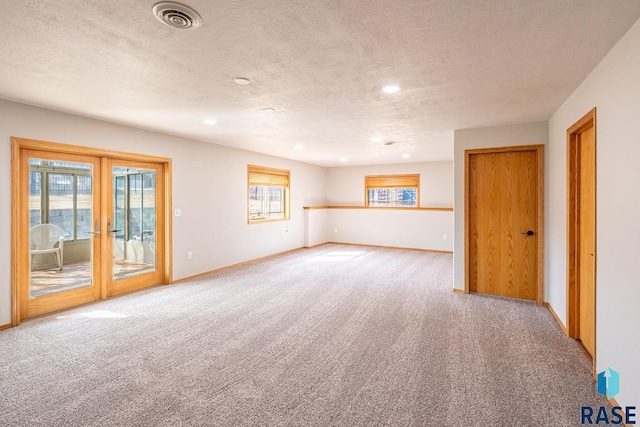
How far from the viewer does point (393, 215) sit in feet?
27.9

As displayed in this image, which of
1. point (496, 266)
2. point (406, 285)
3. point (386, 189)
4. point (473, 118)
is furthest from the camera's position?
point (386, 189)

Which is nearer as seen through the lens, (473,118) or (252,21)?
(252,21)

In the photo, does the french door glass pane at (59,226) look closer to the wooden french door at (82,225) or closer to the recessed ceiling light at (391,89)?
the wooden french door at (82,225)

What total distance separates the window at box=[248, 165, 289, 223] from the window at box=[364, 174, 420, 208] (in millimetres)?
2560

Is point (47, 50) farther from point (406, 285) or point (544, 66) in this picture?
point (406, 285)

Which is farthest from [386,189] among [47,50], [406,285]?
[47,50]

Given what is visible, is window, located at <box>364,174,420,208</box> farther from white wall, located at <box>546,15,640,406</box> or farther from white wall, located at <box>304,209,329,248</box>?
white wall, located at <box>546,15,640,406</box>

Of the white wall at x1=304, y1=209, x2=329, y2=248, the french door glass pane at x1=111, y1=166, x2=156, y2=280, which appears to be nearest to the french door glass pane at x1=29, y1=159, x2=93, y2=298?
the french door glass pane at x1=111, y1=166, x2=156, y2=280

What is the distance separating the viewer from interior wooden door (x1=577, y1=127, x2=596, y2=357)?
263 cm

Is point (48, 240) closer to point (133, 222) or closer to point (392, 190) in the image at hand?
point (133, 222)

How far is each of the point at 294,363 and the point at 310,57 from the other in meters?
2.35

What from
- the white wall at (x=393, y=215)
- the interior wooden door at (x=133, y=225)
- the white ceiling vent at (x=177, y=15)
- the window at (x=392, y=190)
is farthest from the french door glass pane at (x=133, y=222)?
the window at (x=392, y=190)

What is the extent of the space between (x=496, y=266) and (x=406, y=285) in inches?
50.1

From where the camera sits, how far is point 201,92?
9.77 ft
